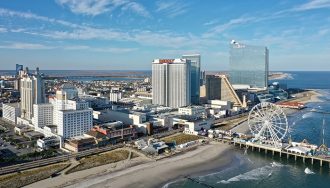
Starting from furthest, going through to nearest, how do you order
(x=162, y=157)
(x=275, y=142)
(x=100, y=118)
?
(x=100, y=118)
(x=275, y=142)
(x=162, y=157)

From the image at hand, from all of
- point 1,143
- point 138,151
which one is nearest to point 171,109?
point 138,151

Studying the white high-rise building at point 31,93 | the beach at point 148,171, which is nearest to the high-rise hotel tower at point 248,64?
the white high-rise building at point 31,93

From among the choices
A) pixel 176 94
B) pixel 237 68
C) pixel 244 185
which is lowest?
pixel 244 185

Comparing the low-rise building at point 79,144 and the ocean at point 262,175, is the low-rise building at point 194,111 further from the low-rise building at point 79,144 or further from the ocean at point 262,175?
the low-rise building at point 79,144

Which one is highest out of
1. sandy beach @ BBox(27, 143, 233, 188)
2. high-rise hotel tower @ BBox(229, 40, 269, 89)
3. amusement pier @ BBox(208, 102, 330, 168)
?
high-rise hotel tower @ BBox(229, 40, 269, 89)

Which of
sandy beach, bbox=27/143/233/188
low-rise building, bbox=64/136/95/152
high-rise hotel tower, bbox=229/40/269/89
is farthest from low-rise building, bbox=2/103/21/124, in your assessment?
high-rise hotel tower, bbox=229/40/269/89

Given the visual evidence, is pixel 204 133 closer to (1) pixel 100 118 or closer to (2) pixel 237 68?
(1) pixel 100 118

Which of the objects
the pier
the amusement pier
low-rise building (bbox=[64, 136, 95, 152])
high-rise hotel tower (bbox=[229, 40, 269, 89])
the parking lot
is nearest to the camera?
the pier

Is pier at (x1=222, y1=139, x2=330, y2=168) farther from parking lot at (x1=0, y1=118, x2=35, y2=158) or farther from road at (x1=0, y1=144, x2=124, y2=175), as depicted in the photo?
parking lot at (x1=0, y1=118, x2=35, y2=158)
